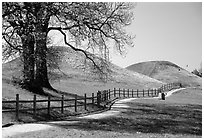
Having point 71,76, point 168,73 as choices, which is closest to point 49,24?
point 71,76

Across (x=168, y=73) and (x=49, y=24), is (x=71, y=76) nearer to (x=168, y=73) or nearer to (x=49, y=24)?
(x=49, y=24)

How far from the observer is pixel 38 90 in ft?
109

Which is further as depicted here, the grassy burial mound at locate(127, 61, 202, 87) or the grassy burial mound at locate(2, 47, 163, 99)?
the grassy burial mound at locate(127, 61, 202, 87)

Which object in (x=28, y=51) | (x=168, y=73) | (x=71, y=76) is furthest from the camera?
(x=168, y=73)

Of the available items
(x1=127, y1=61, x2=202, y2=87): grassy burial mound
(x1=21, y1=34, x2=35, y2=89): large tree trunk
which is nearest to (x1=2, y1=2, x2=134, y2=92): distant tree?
(x1=21, y1=34, x2=35, y2=89): large tree trunk

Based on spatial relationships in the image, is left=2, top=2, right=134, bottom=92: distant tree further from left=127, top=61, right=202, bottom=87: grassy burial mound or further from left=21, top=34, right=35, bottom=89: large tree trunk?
left=127, top=61, right=202, bottom=87: grassy burial mound

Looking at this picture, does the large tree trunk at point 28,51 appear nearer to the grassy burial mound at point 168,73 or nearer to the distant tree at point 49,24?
the distant tree at point 49,24

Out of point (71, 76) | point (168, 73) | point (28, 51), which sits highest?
point (168, 73)

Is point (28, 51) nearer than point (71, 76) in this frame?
Yes

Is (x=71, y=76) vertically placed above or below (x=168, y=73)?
below

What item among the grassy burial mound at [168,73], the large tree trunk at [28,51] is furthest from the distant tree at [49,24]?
the grassy burial mound at [168,73]

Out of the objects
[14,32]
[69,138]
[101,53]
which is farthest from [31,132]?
[101,53]

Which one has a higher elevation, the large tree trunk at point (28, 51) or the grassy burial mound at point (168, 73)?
the grassy burial mound at point (168, 73)

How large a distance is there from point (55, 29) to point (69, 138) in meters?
21.8
